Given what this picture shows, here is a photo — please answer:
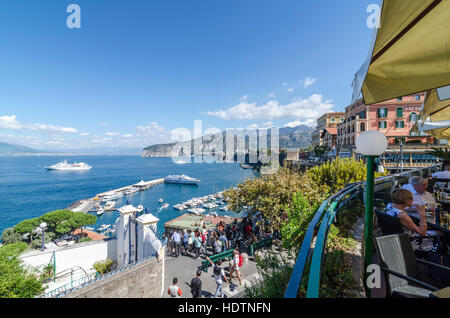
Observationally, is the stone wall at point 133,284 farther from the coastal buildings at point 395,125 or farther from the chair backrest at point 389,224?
the coastal buildings at point 395,125

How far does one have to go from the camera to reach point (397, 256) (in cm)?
221

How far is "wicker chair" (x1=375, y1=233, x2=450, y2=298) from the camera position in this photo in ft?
6.41

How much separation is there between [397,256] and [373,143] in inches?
52.9

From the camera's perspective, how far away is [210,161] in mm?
177375

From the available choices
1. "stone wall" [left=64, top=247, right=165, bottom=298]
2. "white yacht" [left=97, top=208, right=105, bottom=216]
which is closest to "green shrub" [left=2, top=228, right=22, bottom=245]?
"white yacht" [left=97, top=208, right=105, bottom=216]

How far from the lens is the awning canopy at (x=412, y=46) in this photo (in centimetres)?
156

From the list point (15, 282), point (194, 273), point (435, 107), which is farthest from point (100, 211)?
point (435, 107)

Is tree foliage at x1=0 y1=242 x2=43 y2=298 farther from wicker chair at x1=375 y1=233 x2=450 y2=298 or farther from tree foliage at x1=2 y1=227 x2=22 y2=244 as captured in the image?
tree foliage at x1=2 y1=227 x2=22 y2=244

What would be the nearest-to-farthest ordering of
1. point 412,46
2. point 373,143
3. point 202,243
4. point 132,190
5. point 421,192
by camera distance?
point 412,46 → point 373,143 → point 421,192 → point 202,243 → point 132,190

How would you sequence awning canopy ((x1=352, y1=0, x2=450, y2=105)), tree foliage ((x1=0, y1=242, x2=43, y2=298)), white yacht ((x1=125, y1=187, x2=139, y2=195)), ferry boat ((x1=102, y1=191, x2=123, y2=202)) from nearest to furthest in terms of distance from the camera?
awning canopy ((x1=352, y1=0, x2=450, y2=105))
tree foliage ((x1=0, y1=242, x2=43, y2=298))
ferry boat ((x1=102, y1=191, x2=123, y2=202))
white yacht ((x1=125, y1=187, x2=139, y2=195))

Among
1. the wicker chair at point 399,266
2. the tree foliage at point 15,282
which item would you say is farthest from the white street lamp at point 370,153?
the tree foliage at point 15,282

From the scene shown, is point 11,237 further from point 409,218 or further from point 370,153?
point 409,218

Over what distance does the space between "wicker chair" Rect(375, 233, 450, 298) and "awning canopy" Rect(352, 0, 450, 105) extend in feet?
5.24

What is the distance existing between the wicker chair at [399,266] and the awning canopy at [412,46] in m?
1.60
